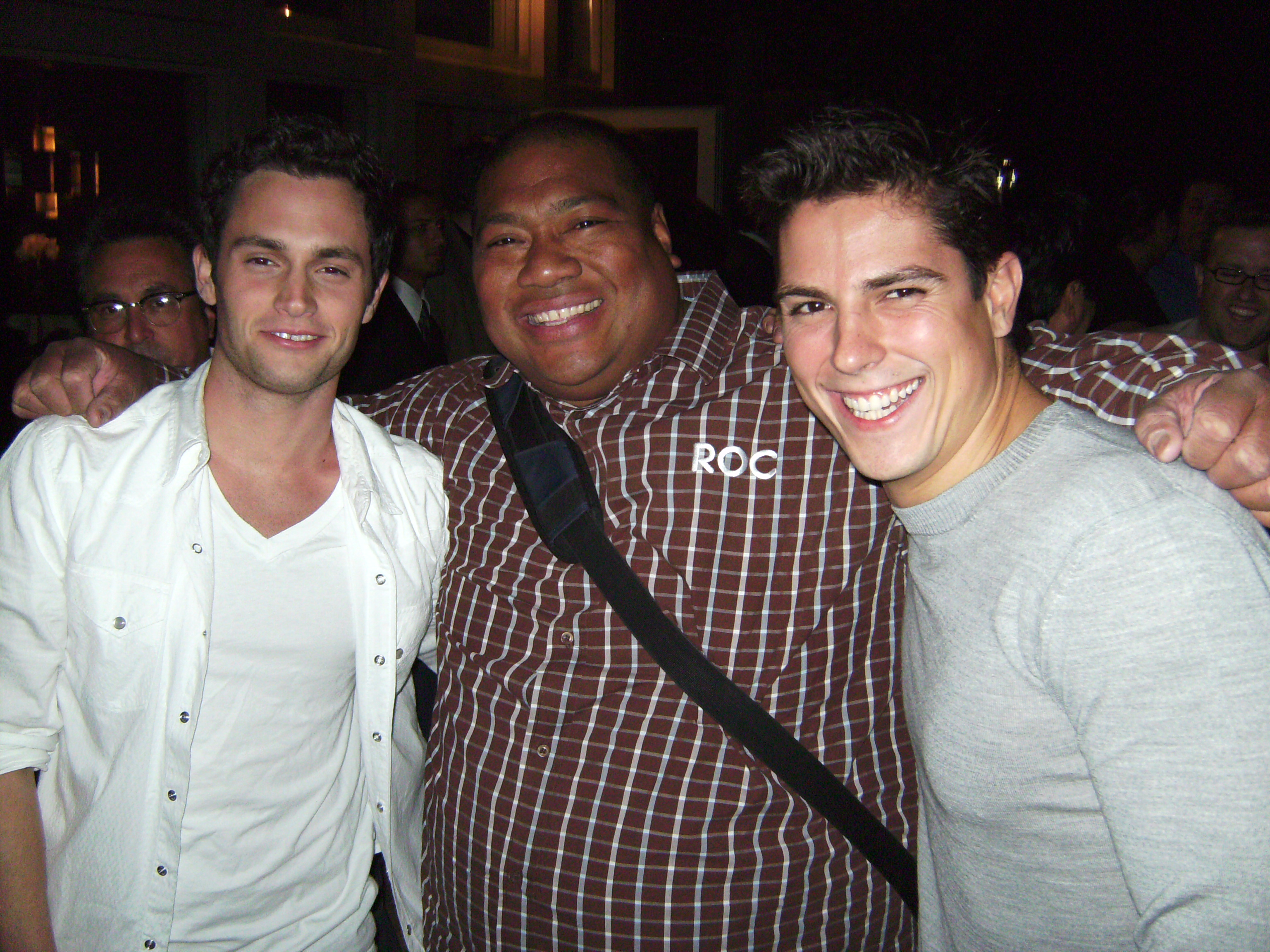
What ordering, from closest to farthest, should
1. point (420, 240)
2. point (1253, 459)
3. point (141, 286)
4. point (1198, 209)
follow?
point (1253, 459) < point (141, 286) < point (420, 240) < point (1198, 209)

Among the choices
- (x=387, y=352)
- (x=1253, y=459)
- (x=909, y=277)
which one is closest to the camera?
(x=1253, y=459)

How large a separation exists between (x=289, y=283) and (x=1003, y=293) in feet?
4.88

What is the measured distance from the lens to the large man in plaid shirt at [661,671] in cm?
180

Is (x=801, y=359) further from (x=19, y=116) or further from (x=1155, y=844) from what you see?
(x=19, y=116)

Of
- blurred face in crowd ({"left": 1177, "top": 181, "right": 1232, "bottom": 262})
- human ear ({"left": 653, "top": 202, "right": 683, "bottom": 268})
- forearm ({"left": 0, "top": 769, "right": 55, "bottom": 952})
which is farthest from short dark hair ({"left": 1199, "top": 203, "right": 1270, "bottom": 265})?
forearm ({"left": 0, "top": 769, "right": 55, "bottom": 952})

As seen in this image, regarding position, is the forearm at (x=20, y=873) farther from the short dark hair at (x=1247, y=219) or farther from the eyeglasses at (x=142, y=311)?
the short dark hair at (x=1247, y=219)

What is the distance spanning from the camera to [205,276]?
2137mm

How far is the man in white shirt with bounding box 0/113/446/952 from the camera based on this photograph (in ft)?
5.64

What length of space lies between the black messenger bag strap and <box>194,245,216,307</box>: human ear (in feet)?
2.81

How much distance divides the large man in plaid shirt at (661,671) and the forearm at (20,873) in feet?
2.52

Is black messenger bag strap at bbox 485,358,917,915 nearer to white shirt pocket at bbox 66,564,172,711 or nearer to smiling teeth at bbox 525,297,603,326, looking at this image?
smiling teeth at bbox 525,297,603,326

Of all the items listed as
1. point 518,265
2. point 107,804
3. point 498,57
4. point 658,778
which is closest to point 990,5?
point 498,57

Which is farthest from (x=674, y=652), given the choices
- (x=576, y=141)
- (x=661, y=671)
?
(x=576, y=141)

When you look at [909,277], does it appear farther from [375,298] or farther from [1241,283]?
[1241,283]
